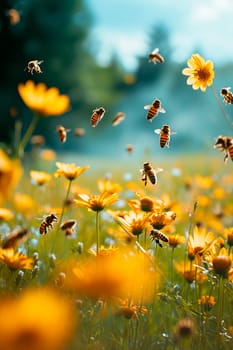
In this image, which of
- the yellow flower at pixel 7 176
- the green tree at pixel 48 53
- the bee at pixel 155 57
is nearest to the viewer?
the yellow flower at pixel 7 176

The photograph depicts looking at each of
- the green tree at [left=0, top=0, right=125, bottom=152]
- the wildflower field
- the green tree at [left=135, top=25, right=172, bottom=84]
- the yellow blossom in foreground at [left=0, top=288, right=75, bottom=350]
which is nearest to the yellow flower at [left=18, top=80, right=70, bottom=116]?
the wildflower field

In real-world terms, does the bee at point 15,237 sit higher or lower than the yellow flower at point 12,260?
lower

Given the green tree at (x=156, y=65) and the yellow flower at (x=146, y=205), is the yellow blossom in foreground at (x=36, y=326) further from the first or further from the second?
the green tree at (x=156, y=65)

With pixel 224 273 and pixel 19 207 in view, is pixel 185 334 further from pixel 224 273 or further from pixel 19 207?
pixel 19 207

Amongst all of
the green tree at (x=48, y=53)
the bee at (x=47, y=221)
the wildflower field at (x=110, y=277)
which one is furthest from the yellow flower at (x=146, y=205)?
the green tree at (x=48, y=53)

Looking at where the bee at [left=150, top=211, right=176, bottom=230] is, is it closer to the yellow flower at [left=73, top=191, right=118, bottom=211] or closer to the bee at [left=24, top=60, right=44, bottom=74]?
the yellow flower at [left=73, top=191, right=118, bottom=211]

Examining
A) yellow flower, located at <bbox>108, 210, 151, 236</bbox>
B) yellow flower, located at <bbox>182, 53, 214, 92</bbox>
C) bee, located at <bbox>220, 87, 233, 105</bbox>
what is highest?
yellow flower, located at <bbox>182, 53, 214, 92</bbox>

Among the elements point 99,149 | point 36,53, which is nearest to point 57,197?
point 36,53
